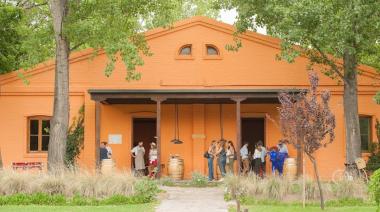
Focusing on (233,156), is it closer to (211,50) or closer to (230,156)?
(230,156)

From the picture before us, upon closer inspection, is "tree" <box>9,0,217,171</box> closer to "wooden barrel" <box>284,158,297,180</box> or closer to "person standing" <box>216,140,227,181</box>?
"person standing" <box>216,140,227,181</box>

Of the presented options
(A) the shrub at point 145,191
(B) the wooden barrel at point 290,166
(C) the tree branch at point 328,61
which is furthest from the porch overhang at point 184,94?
(A) the shrub at point 145,191

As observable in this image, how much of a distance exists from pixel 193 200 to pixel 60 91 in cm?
632

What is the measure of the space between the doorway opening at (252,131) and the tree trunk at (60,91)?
24.7ft

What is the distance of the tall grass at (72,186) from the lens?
1669 cm

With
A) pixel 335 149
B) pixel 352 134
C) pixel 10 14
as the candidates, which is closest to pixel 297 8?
pixel 352 134

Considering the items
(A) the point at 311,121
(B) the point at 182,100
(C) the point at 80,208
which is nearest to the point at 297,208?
(A) the point at 311,121

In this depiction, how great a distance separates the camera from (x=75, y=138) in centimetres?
2406

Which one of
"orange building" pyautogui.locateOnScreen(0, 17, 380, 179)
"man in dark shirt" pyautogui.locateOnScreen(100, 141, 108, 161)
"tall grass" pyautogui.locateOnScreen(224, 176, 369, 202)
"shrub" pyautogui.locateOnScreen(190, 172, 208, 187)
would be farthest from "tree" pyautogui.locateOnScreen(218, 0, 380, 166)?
"man in dark shirt" pyautogui.locateOnScreen(100, 141, 108, 161)

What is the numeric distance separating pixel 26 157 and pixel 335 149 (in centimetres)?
1122

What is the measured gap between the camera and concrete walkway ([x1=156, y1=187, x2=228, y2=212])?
A: 15.3 metres

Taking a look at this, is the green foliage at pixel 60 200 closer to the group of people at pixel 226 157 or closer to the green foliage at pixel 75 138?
the group of people at pixel 226 157

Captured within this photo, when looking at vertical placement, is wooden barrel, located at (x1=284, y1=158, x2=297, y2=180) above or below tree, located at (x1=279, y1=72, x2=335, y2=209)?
below

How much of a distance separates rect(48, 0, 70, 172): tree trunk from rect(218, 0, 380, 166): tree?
5416 millimetres
